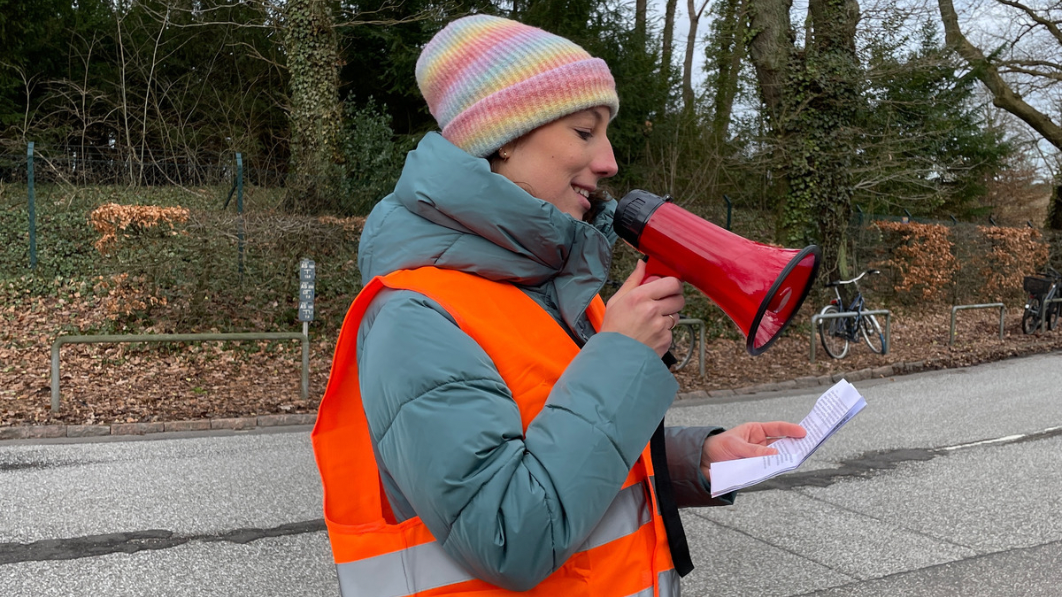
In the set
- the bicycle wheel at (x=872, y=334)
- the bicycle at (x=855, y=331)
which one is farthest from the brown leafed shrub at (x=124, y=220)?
the bicycle wheel at (x=872, y=334)

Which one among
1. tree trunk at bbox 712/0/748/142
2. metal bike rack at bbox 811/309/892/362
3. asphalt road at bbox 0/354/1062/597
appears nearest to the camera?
asphalt road at bbox 0/354/1062/597

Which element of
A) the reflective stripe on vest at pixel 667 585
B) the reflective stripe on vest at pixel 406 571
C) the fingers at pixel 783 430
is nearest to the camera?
the reflective stripe on vest at pixel 406 571

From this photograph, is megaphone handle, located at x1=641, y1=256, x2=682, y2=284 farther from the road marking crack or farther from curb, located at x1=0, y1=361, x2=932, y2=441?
curb, located at x1=0, y1=361, x2=932, y2=441

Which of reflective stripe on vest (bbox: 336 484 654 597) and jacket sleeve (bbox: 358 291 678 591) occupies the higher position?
jacket sleeve (bbox: 358 291 678 591)

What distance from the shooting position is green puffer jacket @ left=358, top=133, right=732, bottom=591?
1270mm

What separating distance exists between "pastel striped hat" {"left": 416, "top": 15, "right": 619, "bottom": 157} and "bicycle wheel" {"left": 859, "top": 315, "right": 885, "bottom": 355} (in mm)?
12542

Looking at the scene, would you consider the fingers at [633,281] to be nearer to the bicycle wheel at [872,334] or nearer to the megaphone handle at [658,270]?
the megaphone handle at [658,270]

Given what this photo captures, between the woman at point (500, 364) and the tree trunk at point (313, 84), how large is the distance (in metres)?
12.7

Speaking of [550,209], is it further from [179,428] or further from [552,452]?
[179,428]

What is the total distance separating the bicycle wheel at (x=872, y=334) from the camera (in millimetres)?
13203

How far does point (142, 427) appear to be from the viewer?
7957 mm

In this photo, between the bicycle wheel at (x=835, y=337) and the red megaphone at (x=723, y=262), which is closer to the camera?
the red megaphone at (x=723, y=262)

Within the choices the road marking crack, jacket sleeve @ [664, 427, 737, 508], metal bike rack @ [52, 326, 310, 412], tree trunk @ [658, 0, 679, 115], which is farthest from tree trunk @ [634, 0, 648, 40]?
jacket sleeve @ [664, 427, 737, 508]

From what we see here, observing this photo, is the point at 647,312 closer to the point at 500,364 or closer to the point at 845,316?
the point at 500,364
